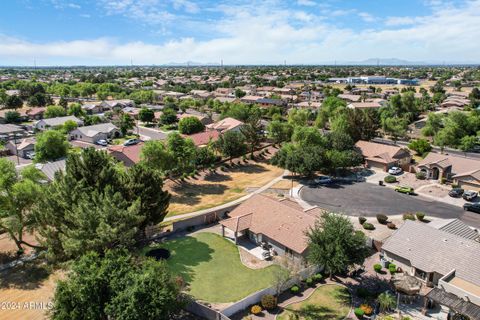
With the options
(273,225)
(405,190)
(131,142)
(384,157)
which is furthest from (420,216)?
(131,142)

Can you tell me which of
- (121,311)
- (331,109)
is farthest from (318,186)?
(331,109)

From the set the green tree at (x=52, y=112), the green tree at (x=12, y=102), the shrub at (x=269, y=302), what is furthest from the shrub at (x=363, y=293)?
the green tree at (x=12, y=102)

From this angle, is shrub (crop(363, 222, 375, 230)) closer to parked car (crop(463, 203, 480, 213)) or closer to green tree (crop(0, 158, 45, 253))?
parked car (crop(463, 203, 480, 213))

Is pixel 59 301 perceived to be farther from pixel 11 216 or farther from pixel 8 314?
pixel 11 216

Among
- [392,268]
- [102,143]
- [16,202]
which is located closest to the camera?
[392,268]

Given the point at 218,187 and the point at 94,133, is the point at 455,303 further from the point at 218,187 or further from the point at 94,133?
the point at 94,133

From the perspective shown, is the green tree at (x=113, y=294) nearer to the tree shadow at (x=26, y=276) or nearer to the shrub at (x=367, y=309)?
the tree shadow at (x=26, y=276)
